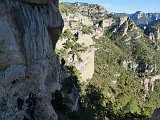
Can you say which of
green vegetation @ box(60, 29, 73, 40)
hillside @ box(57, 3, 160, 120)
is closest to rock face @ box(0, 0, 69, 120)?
hillside @ box(57, 3, 160, 120)

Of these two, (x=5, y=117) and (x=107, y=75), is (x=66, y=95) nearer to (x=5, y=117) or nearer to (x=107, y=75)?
(x=5, y=117)

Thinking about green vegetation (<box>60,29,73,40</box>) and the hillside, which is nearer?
the hillside

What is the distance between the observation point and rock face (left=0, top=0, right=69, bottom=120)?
91.1 feet

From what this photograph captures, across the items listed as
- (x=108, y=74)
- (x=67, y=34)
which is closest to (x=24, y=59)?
(x=67, y=34)

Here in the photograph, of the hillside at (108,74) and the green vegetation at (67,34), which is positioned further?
the green vegetation at (67,34)

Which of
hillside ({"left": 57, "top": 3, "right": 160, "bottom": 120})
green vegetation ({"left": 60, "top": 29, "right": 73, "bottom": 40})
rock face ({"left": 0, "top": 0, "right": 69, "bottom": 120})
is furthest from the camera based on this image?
green vegetation ({"left": 60, "top": 29, "right": 73, "bottom": 40})

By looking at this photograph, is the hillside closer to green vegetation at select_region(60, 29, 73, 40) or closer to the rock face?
green vegetation at select_region(60, 29, 73, 40)

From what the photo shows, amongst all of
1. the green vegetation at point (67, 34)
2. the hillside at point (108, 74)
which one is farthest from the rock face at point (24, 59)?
the green vegetation at point (67, 34)

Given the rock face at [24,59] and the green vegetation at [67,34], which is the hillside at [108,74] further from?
the rock face at [24,59]

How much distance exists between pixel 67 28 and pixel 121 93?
23.5 meters

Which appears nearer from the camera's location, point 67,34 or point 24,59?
point 24,59

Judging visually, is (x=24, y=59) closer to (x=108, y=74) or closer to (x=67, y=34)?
(x=67, y=34)

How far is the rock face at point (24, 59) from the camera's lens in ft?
91.1

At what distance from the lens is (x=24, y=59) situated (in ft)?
101
